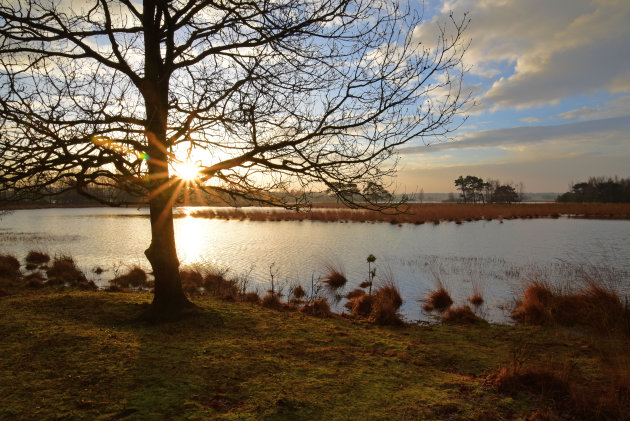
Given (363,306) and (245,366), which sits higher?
(245,366)

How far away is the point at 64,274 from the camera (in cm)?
1333

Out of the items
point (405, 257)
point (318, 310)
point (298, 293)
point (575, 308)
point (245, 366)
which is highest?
point (245, 366)

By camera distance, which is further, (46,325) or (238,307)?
(238,307)

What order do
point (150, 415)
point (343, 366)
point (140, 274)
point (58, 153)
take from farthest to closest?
point (140, 274) < point (58, 153) < point (343, 366) < point (150, 415)

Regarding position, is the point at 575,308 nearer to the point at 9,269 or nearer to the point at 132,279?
the point at 132,279

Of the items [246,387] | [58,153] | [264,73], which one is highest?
[264,73]

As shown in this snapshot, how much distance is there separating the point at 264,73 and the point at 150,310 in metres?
4.08

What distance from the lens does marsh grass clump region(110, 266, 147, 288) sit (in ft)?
42.0

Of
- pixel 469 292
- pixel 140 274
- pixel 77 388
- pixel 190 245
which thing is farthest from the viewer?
pixel 190 245

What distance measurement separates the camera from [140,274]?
1361 cm

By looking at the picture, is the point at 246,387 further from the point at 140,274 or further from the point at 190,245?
the point at 190,245

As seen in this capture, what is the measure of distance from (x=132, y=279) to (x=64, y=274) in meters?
2.35

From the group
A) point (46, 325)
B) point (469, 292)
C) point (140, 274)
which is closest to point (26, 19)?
point (46, 325)

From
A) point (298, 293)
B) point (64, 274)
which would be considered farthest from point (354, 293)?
point (64, 274)
